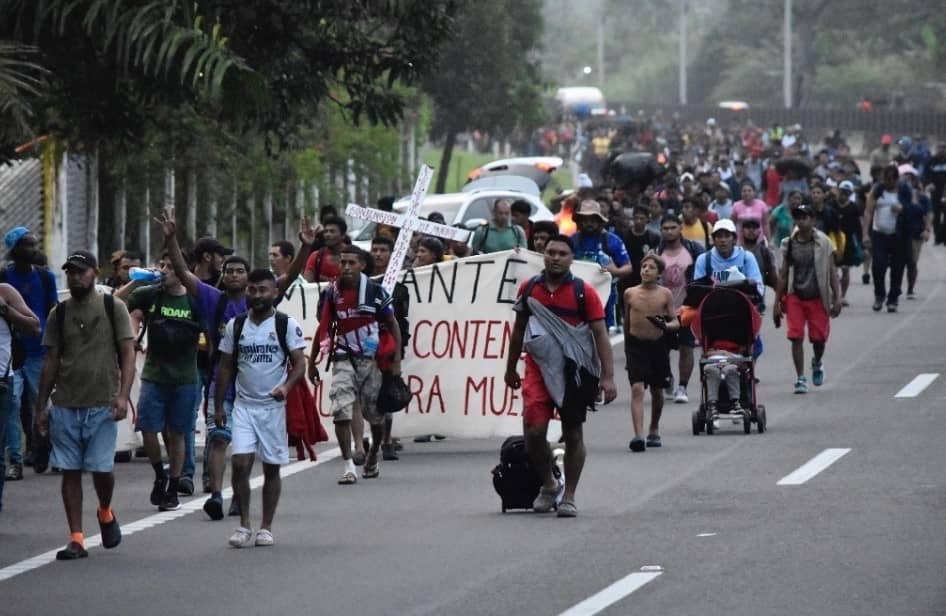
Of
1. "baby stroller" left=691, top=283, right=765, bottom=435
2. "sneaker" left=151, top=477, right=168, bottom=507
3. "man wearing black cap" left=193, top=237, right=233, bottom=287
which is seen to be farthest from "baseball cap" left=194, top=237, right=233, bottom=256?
"baby stroller" left=691, top=283, right=765, bottom=435

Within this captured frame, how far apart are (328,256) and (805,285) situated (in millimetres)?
4390

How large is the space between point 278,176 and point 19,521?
19.8m

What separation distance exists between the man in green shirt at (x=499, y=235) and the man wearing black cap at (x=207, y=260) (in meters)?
6.60

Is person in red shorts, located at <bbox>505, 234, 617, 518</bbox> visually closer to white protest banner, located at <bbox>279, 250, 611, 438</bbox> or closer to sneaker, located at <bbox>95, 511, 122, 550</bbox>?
sneaker, located at <bbox>95, 511, 122, 550</bbox>

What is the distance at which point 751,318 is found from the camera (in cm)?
1786

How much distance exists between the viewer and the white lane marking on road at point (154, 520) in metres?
12.3

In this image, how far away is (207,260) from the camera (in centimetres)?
1534

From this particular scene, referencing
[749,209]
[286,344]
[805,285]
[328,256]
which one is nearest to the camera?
[286,344]

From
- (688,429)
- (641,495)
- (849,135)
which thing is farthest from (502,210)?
(849,135)

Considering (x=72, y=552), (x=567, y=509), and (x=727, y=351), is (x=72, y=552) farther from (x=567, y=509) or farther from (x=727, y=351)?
(x=727, y=351)

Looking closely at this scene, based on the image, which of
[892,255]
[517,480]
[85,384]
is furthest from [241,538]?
[892,255]

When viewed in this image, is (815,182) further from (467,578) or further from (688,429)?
(467,578)

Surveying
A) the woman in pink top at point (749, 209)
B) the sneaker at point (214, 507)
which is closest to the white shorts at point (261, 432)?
the sneaker at point (214, 507)

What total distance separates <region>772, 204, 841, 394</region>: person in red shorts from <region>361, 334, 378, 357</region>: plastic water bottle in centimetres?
553
